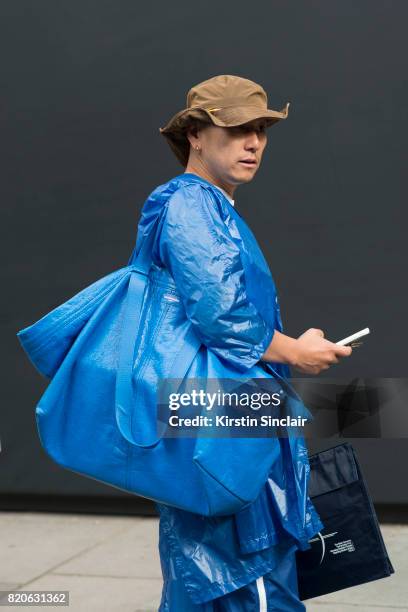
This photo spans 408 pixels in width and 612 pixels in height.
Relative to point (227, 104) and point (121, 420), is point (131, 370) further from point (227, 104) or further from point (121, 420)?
point (227, 104)

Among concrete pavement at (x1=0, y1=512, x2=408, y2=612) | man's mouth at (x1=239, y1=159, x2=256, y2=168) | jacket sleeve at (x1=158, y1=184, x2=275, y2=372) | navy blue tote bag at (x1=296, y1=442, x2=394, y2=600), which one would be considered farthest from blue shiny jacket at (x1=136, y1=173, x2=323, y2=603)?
concrete pavement at (x1=0, y1=512, x2=408, y2=612)

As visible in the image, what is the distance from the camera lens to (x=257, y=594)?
8.36 ft

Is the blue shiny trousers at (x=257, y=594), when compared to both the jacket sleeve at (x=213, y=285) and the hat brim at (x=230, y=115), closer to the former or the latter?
the jacket sleeve at (x=213, y=285)

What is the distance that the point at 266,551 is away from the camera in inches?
102

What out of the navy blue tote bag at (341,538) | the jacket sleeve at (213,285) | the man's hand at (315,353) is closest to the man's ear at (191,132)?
the jacket sleeve at (213,285)


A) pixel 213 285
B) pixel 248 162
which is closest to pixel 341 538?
pixel 213 285

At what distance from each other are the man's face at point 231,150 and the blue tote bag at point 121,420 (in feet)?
0.95

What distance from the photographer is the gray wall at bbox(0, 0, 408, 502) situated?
4.81m

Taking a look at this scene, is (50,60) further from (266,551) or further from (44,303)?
(266,551)

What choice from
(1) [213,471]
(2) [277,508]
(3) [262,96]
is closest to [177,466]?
(1) [213,471]

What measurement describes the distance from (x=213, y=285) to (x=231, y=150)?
0.46 meters

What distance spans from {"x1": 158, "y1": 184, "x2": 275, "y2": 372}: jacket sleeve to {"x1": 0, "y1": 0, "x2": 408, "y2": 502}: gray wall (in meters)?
2.48

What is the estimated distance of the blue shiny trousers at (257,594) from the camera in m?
2.55

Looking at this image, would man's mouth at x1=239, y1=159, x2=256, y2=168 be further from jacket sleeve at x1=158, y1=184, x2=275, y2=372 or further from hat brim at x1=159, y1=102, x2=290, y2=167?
jacket sleeve at x1=158, y1=184, x2=275, y2=372
